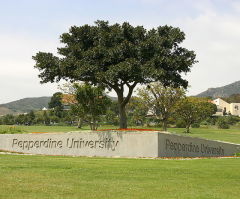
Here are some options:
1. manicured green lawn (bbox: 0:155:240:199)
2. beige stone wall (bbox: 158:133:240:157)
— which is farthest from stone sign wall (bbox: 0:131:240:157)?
manicured green lawn (bbox: 0:155:240:199)

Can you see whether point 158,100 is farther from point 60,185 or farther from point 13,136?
point 60,185

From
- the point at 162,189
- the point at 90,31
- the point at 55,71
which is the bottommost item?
the point at 162,189

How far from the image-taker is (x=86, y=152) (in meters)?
26.8

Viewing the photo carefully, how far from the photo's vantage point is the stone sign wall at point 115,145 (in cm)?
2503

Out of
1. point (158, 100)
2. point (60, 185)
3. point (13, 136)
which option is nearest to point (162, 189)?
point (60, 185)

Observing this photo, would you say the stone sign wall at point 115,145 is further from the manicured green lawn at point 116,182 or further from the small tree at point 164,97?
the small tree at point 164,97

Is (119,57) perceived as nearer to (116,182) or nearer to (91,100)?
(91,100)

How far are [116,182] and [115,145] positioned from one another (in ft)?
43.5

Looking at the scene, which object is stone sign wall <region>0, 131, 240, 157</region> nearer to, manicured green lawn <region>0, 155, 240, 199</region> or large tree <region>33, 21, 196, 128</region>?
large tree <region>33, 21, 196, 128</region>

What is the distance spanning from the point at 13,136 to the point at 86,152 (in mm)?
6322

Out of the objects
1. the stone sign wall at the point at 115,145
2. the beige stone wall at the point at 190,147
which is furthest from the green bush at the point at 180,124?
the stone sign wall at the point at 115,145

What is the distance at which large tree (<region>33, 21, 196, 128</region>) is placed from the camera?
84.6 feet

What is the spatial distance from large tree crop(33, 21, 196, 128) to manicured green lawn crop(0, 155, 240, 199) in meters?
10.3

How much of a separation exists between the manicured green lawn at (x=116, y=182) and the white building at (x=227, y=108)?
162 metres
